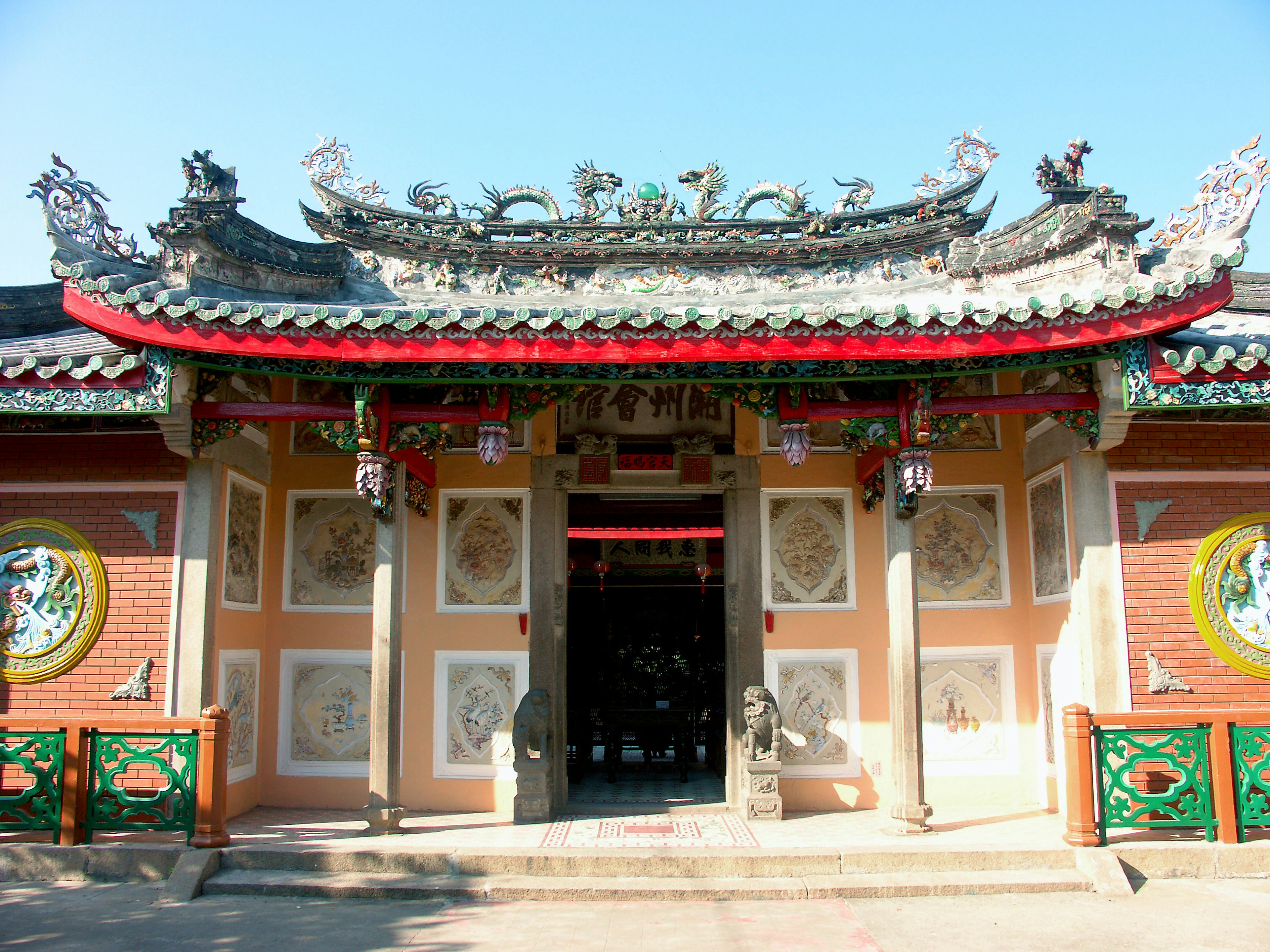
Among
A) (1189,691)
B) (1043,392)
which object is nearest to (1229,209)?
(1043,392)

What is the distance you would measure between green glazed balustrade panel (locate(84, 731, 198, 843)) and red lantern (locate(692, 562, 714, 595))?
6.30 meters

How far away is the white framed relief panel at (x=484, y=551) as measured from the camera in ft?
26.2

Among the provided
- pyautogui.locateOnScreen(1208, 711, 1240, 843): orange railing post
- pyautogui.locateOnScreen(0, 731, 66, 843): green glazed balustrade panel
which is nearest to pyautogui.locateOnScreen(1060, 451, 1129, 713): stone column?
pyautogui.locateOnScreen(1208, 711, 1240, 843): orange railing post

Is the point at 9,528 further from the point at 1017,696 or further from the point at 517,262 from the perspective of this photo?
the point at 1017,696

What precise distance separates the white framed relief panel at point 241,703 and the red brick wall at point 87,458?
1445 millimetres

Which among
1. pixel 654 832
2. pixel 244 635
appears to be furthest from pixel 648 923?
pixel 244 635

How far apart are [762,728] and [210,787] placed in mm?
3816

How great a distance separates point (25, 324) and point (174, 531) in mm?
3113

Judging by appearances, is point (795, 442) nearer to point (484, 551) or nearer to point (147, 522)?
point (484, 551)

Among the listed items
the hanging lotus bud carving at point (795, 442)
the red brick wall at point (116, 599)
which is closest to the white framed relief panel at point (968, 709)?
the hanging lotus bud carving at point (795, 442)

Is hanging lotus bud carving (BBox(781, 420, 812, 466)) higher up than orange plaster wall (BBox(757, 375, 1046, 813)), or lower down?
higher up

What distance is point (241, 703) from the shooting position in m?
7.51

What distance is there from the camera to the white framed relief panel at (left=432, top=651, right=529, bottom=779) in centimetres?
780

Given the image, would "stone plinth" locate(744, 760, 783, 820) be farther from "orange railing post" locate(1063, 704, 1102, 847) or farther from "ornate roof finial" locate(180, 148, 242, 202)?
"ornate roof finial" locate(180, 148, 242, 202)
